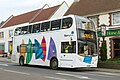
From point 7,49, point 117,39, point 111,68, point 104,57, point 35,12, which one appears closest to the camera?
point 111,68

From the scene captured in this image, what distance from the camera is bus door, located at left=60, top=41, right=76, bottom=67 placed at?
2138 cm

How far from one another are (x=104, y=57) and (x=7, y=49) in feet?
127

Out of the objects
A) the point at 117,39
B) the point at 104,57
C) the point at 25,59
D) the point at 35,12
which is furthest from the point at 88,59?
the point at 35,12

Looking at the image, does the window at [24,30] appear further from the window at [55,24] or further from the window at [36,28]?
the window at [55,24]

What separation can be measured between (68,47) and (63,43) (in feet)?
2.44

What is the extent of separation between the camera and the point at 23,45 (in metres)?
27.7

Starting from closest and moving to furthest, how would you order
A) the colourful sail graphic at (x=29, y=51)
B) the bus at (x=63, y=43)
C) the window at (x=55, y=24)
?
the bus at (x=63, y=43) → the window at (x=55, y=24) → the colourful sail graphic at (x=29, y=51)

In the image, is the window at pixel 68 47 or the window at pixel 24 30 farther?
the window at pixel 24 30

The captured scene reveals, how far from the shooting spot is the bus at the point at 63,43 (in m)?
21.3

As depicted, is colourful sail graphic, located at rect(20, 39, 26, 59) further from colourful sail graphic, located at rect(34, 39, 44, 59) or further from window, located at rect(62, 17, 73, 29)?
window, located at rect(62, 17, 73, 29)

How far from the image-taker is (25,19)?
5719 centimetres

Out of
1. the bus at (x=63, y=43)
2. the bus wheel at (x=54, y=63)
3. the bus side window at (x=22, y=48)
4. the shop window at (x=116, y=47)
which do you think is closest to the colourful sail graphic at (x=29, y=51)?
the bus at (x=63, y=43)

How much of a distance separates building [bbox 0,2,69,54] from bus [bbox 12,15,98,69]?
23.8 meters

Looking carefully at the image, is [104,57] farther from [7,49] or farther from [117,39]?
[7,49]
